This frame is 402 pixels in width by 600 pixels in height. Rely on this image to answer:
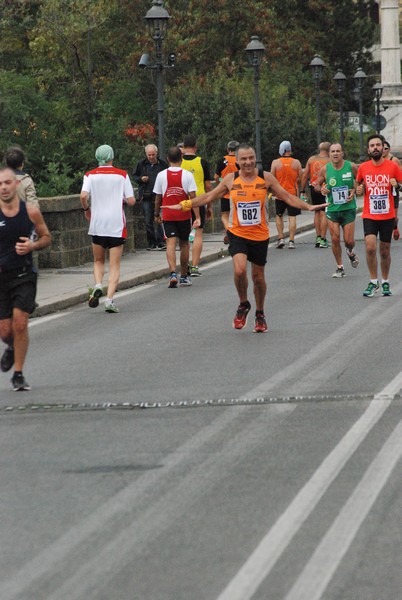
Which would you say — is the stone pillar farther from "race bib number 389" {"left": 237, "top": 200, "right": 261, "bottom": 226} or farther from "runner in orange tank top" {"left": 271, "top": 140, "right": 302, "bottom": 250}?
"race bib number 389" {"left": 237, "top": 200, "right": 261, "bottom": 226}

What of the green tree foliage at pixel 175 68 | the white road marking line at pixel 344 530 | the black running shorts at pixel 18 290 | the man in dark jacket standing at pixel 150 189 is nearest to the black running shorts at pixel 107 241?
the black running shorts at pixel 18 290

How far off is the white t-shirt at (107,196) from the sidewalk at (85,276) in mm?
1044

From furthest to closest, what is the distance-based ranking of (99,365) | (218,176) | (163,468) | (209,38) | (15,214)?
(209,38) → (218,176) → (99,365) → (15,214) → (163,468)

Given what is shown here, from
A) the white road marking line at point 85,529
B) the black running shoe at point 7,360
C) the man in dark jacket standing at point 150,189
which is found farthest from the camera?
the man in dark jacket standing at point 150,189

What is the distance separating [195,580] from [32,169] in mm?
24464

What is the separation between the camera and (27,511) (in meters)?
7.05

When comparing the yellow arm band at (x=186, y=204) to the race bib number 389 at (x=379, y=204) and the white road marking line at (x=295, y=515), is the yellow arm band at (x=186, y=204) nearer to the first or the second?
the race bib number 389 at (x=379, y=204)

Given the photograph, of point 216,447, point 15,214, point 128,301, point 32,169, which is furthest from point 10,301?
point 32,169

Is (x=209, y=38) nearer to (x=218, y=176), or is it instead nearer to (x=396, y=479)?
(x=218, y=176)

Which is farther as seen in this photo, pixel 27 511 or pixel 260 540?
pixel 27 511

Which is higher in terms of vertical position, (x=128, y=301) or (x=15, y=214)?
(x=15, y=214)

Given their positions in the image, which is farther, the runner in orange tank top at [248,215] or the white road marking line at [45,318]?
the white road marking line at [45,318]

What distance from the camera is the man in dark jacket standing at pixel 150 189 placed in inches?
1017

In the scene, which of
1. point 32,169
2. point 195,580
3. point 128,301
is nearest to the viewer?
point 195,580
